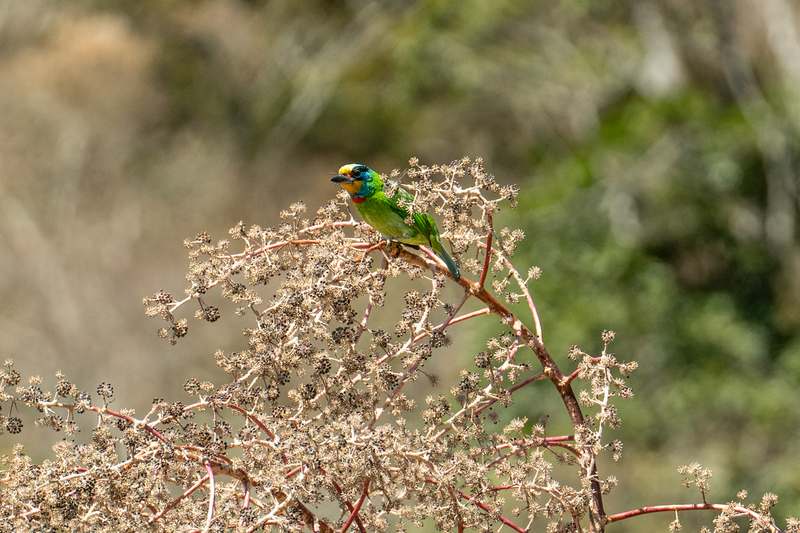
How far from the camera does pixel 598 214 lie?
7500 mm

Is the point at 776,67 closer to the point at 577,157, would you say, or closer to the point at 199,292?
the point at 577,157

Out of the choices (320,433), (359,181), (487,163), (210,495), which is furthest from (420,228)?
(487,163)

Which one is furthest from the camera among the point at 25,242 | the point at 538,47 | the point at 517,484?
the point at 25,242

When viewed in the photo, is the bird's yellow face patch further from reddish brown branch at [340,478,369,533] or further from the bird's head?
reddish brown branch at [340,478,369,533]

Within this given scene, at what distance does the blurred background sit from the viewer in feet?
22.6

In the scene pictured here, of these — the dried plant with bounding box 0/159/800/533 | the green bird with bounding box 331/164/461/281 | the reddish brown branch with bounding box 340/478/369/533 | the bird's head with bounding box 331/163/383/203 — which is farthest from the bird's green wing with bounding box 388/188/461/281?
the reddish brown branch with bounding box 340/478/369/533

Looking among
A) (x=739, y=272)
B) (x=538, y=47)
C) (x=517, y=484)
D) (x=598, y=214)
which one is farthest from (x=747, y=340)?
(x=517, y=484)

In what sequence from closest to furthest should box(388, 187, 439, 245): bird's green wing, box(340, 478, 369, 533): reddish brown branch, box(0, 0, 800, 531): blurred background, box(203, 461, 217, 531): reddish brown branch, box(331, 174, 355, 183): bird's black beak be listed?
1. box(203, 461, 217, 531): reddish brown branch
2. box(340, 478, 369, 533): reddish brown branch
3. box(388, 187, 439, 245): bird's green wing
4. box(331, 174, 355, 183): bird's black beak
5. box(0, 0, 800, 531): blurred background

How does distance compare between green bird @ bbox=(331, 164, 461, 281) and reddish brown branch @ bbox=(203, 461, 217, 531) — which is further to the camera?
green bird @ bbox=(331, 164, 461, 281)

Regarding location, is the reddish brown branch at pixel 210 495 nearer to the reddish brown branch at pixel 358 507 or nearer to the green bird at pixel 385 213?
the reddish brown branch at pixel 358 507

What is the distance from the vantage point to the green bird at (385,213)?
1.92m

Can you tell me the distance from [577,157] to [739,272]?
211cm

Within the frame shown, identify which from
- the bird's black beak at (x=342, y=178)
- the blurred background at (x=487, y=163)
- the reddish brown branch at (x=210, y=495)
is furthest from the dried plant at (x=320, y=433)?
the blurred background at (x=487, y=163)

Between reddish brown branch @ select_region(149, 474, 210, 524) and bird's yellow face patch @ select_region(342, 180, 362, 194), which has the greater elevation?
bird's yellow face patch @ select_region(342, 180, 362, 194)
